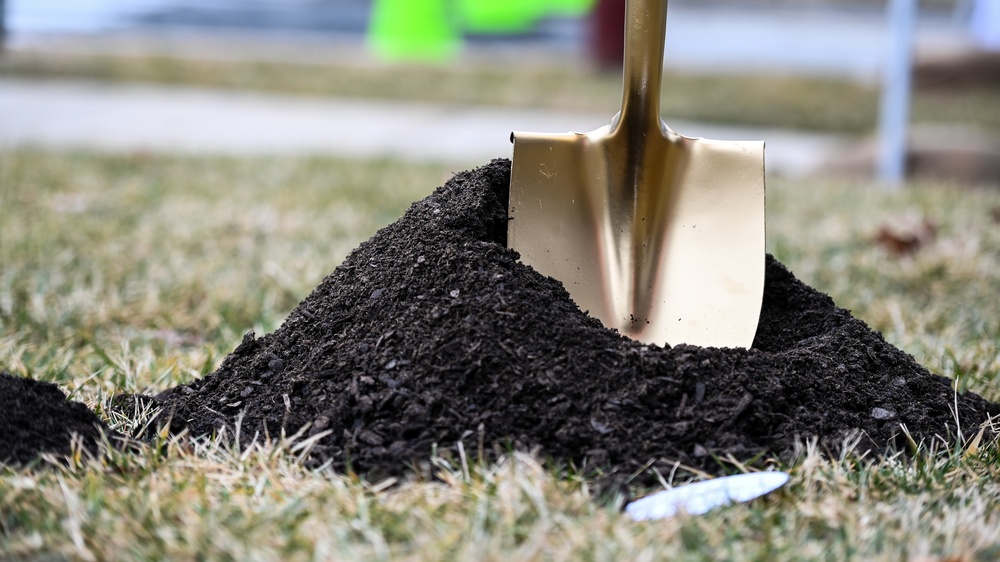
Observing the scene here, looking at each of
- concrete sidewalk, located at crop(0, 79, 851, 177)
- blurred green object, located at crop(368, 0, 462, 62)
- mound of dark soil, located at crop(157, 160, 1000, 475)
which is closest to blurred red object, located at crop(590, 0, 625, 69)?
blurred green object, located at crop(368, 0, 462, 62)

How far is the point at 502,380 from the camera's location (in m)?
1.64

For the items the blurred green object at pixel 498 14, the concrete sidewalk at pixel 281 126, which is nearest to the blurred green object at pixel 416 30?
the blurred green object at pixel 498 14

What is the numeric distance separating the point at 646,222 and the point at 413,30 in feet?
36.6

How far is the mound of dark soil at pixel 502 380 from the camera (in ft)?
5.22

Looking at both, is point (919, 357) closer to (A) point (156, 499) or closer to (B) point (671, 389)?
(B) point (671, 389)

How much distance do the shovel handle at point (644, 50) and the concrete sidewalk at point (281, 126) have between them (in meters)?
3.80

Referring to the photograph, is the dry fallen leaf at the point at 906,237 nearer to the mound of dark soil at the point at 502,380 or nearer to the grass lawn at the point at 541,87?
the mound of dark soil at the point at 502,380

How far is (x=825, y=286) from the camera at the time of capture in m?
3.22

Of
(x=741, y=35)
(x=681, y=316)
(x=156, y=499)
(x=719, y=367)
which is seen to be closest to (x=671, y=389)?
(x=719, y=367)

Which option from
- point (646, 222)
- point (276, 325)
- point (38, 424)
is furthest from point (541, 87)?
point (38, 424)

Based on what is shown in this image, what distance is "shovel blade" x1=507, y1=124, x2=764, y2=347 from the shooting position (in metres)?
Result: 1.93

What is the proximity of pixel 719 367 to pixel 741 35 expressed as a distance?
13.6 meters

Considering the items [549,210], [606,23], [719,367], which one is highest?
[606,23]

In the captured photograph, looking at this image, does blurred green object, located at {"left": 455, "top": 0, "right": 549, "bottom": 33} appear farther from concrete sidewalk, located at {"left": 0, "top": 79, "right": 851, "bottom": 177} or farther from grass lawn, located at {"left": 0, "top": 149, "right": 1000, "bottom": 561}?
grass lawn, located at {"left": 0, "top": 149, "right": 1000, "bottom": 561}
